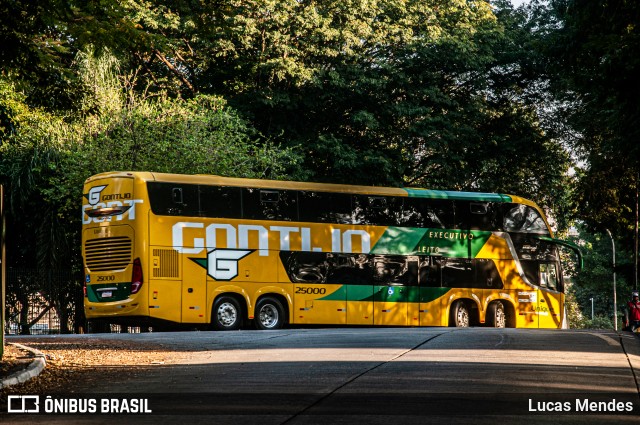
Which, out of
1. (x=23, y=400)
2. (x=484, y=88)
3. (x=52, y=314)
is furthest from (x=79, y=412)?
(x=484, y=88)

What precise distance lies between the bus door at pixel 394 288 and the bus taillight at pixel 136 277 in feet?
23.7

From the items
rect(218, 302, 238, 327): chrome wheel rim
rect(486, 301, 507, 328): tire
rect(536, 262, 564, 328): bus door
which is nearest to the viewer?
rect(218, 302, 238, 327): chrome wheel rim

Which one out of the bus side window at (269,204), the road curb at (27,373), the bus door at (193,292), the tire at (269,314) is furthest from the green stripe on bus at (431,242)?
the road curb at (27,373)

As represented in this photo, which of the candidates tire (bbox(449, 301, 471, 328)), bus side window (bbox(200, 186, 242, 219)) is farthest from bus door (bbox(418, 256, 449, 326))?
bus side window (bbox(200, 186, 242, 219))

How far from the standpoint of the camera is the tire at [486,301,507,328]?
32938 millimetres

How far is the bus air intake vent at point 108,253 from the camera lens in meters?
27.1

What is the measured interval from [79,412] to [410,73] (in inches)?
1314

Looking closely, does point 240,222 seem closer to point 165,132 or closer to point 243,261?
point 243,261

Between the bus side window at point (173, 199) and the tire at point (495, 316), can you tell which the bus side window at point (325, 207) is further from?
the tire at point (495, 316)

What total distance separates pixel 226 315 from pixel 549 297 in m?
11.2

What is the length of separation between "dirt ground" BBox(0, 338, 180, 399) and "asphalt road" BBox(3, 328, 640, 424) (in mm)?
410

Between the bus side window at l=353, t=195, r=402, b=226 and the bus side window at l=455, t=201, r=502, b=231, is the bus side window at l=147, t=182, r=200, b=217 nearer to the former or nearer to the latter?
the bus side window at l=353, t=195, r=402, b=226

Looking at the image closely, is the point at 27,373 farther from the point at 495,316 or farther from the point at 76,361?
the point at 495,316

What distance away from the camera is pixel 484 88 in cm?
4378
